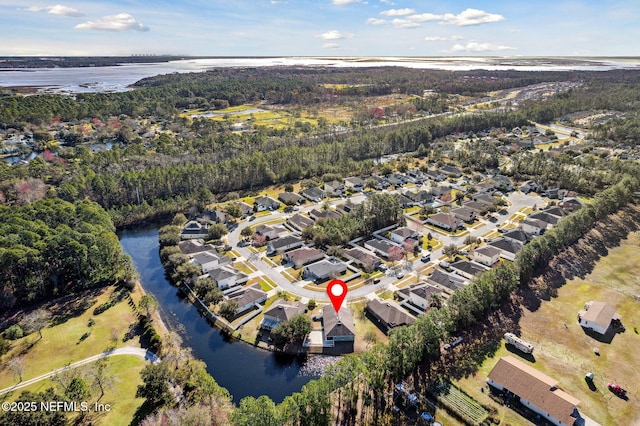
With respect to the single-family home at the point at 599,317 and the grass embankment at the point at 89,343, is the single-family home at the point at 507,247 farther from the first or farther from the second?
the grass embankment at the point at 89,343

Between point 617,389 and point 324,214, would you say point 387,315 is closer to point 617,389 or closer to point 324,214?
point 617,389

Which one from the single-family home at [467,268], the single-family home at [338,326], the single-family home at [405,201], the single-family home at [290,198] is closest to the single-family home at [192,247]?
the single-family home at [290,198]

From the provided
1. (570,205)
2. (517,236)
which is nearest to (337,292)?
(517,236)

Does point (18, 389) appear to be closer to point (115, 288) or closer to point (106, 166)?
point (115, 288)

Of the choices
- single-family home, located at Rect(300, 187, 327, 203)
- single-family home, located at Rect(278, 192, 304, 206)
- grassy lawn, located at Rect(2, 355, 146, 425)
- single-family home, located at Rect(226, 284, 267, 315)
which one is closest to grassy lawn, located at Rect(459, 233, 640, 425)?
single-family home, located at Rect(226, 284, 267, 315)

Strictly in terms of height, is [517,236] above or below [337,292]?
above
